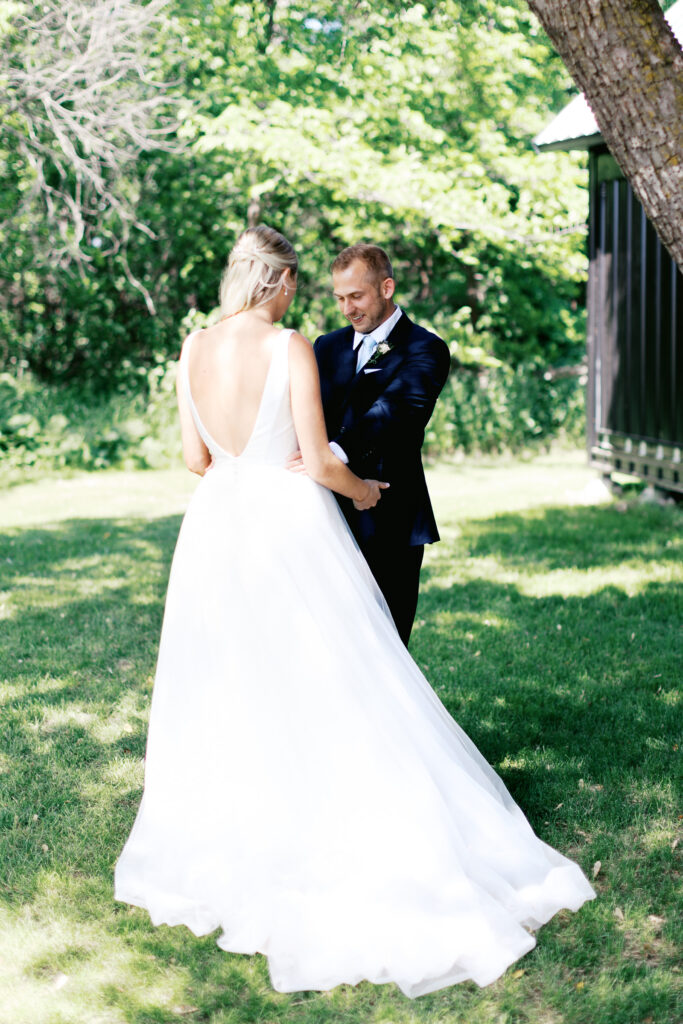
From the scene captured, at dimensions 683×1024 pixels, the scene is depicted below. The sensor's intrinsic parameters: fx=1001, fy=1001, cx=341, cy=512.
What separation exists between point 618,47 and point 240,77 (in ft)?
43.4

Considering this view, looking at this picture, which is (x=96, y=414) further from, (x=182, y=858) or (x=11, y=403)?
(x=182, y=858)

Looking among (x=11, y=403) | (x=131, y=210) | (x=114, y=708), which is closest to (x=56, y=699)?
(x=114, y=708)

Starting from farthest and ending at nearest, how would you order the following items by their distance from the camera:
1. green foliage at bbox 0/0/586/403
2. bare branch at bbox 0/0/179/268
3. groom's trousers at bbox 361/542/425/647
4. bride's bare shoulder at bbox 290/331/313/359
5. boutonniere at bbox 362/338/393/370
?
1. green foliage at bbox 0/0/586/403
2. bare branch at bbox 0/0/179/268
3. groom's trousers at bbox 361/542/425/647
4. boutonniere at bbox 362/338/393/370
5. bride's bare shoulder at bbox 290/331/313/359

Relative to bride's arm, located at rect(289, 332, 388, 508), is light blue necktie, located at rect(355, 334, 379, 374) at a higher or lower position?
higher

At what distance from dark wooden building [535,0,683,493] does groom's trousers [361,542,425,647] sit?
247 inches

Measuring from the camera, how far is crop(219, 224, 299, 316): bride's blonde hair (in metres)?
3.37

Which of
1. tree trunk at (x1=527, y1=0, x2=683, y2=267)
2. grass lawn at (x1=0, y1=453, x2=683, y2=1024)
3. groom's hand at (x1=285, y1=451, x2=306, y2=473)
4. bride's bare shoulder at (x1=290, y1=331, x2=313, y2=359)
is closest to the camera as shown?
grass lawn at (x1=0, y1=453, x2=683, y2=1024)

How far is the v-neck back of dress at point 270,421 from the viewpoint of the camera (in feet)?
10.9

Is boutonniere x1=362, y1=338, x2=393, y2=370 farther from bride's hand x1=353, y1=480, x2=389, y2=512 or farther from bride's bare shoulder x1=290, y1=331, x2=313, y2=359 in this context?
bride's bare shoulder x1=290, y1=331, x2=313, y2=359

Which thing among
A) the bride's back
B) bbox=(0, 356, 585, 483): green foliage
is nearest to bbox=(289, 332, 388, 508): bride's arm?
the bride's back

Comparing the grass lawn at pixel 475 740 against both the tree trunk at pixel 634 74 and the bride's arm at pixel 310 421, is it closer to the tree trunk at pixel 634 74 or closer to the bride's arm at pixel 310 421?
the bride's arm at pixel 310 421

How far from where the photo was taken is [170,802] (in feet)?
11.5

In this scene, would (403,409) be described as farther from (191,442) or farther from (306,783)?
(306,783)

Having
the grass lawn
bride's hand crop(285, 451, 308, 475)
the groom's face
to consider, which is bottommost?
the grass lawn
